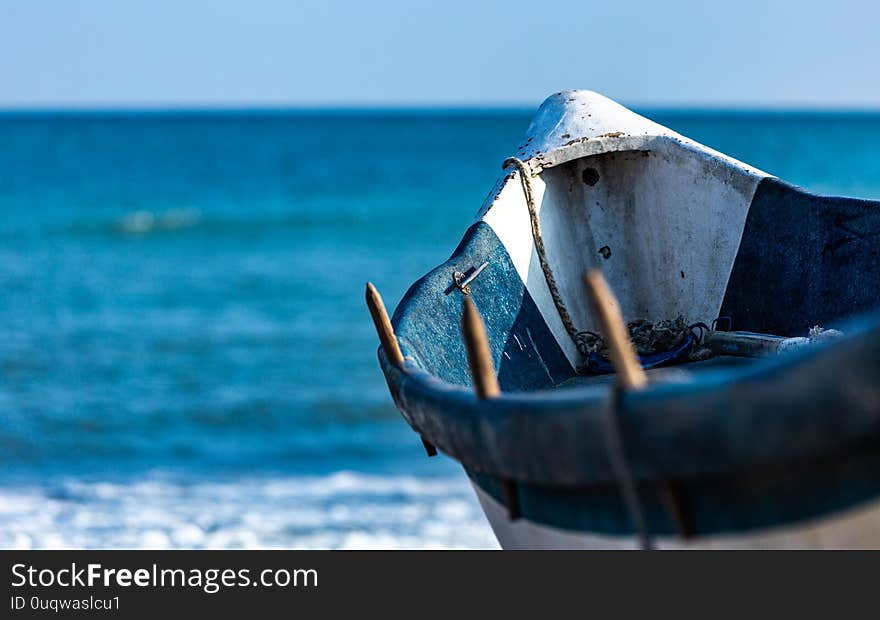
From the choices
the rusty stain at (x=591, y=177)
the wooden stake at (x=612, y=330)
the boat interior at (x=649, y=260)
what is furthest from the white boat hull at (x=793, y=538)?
the rusty stain at (x=591, y=177)

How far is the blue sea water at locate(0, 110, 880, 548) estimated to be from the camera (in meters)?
6.78

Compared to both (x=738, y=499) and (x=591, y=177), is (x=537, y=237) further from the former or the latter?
(x=738, y=499)

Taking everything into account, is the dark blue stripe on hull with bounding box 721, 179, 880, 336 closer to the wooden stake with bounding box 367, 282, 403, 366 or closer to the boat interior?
the boat interior

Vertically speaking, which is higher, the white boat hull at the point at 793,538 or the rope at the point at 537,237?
the rope at the point at 537,237

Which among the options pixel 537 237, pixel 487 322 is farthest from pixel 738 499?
pixel 537 237

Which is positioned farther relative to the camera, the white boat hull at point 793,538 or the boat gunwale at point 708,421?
the white boat hull at point 793,538

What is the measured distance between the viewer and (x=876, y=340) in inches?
59.3

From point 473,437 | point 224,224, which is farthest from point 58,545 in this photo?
point 224,224

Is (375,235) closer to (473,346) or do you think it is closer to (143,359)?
(143,359)

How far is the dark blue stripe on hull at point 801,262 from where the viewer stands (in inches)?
133

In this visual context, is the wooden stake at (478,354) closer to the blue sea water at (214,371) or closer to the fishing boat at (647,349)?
the fishing boat at (647,349)

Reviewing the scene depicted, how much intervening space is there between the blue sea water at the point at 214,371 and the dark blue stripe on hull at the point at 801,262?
296 cm

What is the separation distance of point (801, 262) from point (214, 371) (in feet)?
24.2

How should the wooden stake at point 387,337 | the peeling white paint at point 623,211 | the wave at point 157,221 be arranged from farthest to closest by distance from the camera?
the wave at point 157,221
the peeling white paint at point 623,211
the wooden stake at point 387,337
